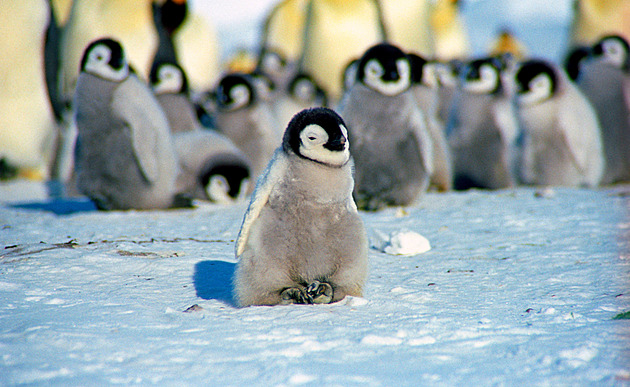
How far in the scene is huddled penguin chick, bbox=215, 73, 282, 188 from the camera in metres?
5.44

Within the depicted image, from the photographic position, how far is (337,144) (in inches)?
77.9

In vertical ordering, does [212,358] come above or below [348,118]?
below

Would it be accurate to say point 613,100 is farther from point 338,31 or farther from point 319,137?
point 338,31

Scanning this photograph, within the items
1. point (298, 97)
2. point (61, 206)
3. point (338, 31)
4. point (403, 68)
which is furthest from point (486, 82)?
point (338, 31)

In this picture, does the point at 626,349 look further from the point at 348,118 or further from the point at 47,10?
the point at 47,10

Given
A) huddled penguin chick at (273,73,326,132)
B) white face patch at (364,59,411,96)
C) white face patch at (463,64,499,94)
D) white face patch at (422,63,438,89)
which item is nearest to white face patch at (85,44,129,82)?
white face patch at (364,59,411,96)

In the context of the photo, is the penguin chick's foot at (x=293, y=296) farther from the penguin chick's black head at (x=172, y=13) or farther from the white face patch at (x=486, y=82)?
the penguin chick's black head at (x=172, y=13)

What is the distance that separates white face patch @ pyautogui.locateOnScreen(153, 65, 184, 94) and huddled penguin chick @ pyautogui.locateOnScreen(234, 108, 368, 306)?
3.78m

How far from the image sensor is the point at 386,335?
174 centimetres

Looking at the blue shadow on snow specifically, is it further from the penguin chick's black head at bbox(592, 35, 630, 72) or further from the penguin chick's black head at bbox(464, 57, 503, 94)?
the penguin chick's black head at bbox(592, 35, 630, 72)

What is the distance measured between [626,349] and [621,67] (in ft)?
16.0

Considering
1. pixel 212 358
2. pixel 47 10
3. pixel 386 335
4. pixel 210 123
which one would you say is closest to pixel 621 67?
pixel 210 123

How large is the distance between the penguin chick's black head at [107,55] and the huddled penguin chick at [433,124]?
1.96 metres

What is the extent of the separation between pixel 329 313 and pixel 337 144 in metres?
0.54
